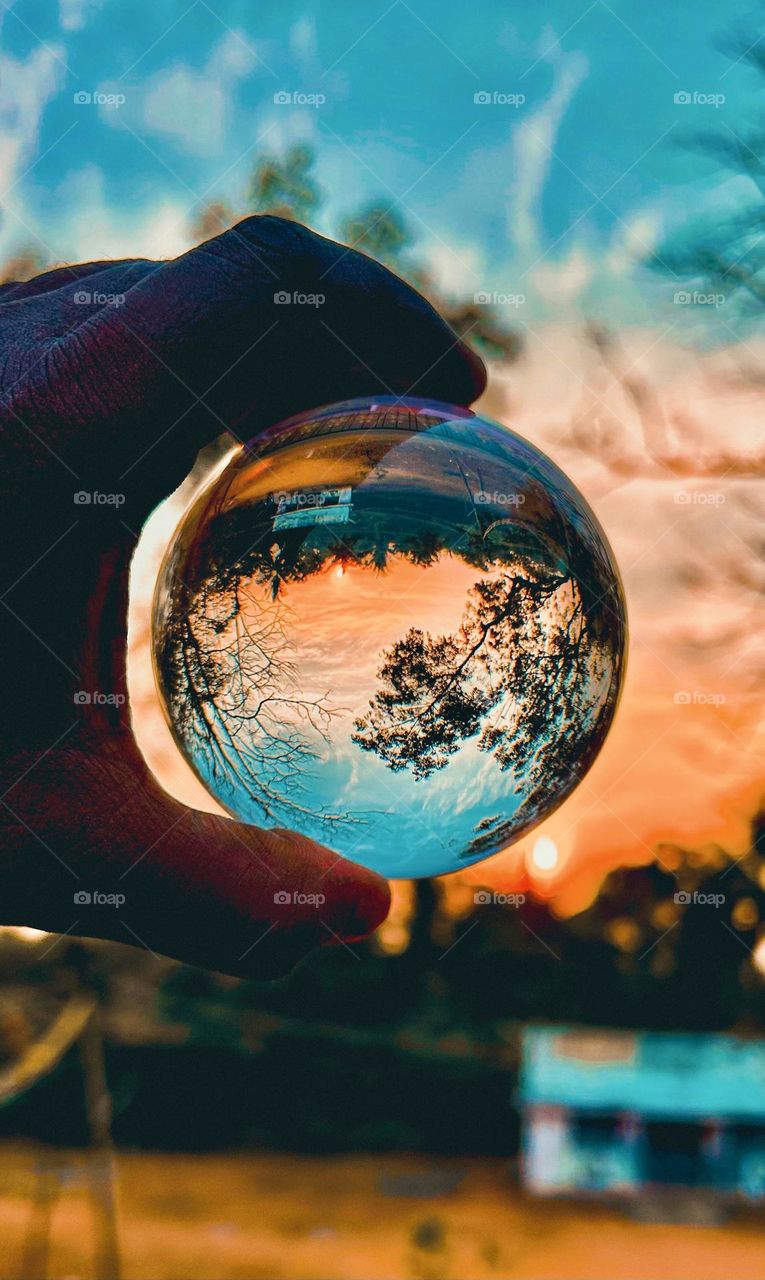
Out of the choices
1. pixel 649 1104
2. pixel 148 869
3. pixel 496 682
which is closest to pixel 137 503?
pixel 148 869

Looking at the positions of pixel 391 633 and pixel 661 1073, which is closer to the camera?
pixel 391 633

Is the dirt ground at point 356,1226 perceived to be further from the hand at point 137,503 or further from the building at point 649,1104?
the hand at point 137,503

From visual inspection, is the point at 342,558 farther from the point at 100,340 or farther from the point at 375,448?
the point at 100,340

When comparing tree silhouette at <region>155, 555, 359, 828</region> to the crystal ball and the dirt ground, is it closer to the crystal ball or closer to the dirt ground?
the crystal ball

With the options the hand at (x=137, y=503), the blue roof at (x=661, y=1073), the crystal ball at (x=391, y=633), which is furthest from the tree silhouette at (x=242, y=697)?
the blue roof at (x=661, y=1073)

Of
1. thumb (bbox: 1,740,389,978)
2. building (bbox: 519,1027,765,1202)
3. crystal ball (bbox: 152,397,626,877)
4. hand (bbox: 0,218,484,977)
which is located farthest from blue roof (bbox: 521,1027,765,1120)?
crystal ball (bbox: 152,397,626,877)

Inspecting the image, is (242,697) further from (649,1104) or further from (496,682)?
(649,1104)
